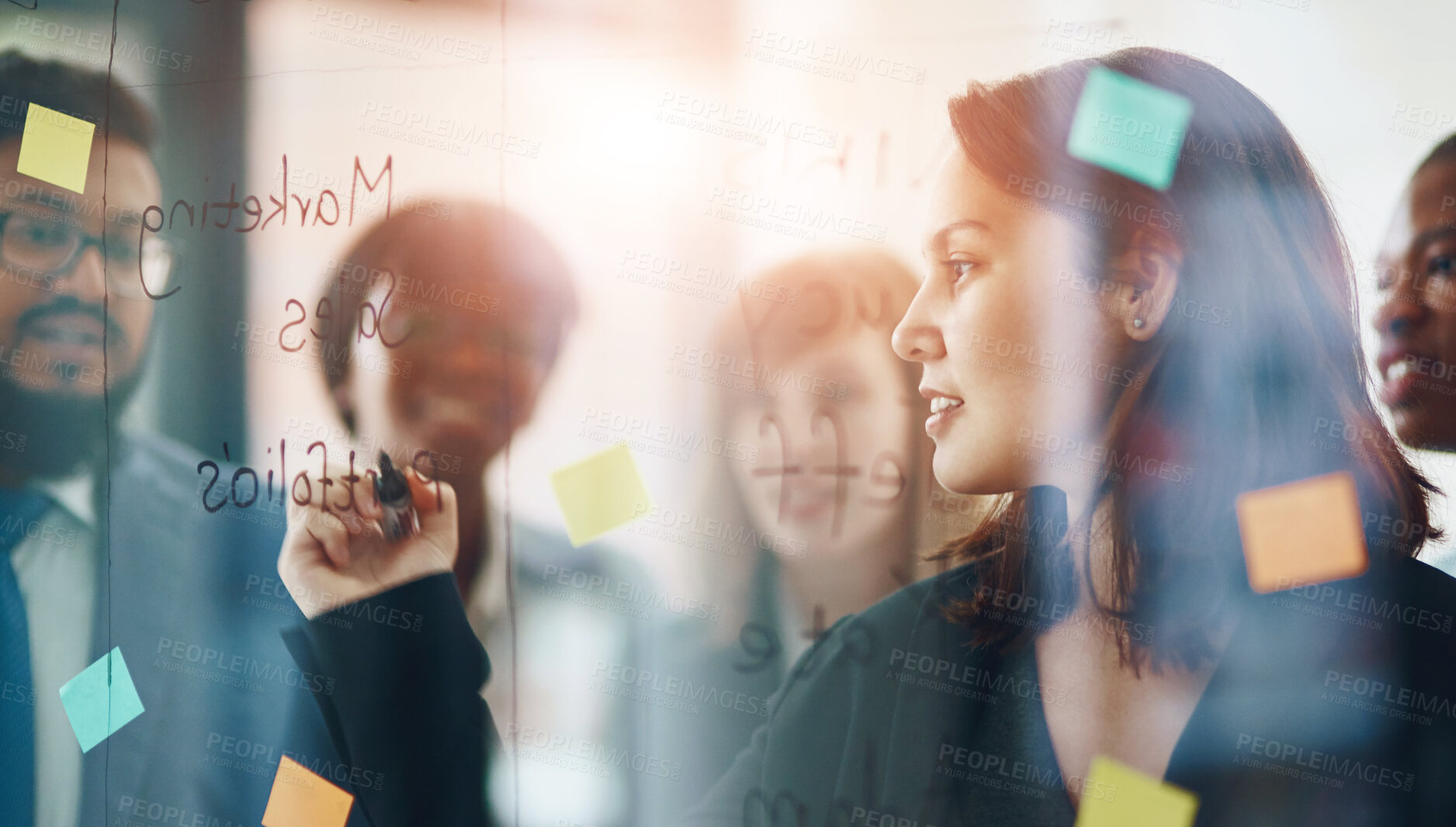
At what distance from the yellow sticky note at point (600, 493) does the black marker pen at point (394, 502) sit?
256 millimetres

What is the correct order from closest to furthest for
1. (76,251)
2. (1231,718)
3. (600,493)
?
1. (1231,718)
2. (600,493)
3. (76,251)

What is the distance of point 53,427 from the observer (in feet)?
4.96

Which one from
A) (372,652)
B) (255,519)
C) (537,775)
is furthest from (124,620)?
(537,775)

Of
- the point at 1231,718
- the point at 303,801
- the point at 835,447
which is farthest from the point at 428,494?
the point at 1231,718

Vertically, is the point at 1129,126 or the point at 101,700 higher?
the point at 1129,126

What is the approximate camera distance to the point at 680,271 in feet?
4.34

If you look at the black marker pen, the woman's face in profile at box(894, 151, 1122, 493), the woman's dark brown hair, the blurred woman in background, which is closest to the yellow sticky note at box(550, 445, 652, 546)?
the blurred woman in background

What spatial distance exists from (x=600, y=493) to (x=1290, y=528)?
105cm

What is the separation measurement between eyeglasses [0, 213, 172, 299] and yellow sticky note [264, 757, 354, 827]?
2.91 feet

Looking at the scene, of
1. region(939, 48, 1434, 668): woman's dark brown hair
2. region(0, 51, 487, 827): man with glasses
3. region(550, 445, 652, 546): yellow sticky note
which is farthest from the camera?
region(0, 51, 487, 827): man with glasses

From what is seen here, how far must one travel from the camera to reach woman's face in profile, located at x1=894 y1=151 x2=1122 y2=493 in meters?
1.23

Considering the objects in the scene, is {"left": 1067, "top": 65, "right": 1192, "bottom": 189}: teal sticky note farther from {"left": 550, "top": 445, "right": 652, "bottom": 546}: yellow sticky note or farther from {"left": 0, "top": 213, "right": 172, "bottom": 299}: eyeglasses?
{"left": 0, "top": 213, "right": 172, "bottom": 299}: eyeglasses

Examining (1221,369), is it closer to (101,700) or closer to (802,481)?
(802,481)

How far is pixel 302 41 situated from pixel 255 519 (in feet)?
2.73
